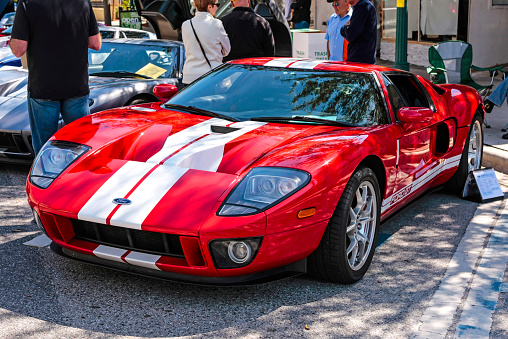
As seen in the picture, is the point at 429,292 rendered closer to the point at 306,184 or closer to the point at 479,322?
the point at 479,322

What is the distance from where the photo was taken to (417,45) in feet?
50.5

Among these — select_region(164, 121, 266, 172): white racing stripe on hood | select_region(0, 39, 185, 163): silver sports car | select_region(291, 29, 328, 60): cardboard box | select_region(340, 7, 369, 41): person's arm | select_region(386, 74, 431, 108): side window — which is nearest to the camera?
select_region(164, 121, 266, 172): white racing stripe on hood

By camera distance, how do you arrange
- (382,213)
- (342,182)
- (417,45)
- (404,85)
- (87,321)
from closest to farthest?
(87,321)
(342,182)
(382,213)
(404,85)
(417,45)

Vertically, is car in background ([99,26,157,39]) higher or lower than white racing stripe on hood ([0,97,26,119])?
higher

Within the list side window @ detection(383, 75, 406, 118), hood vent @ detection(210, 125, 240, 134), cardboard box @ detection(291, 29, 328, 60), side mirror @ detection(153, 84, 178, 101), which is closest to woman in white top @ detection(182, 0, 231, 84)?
side mirror @ detection(153, 84, 178, 101)

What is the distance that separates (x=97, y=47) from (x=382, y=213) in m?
2.50

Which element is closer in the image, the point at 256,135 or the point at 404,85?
the point at 256,135

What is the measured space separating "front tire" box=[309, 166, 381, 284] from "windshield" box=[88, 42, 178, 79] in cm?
404

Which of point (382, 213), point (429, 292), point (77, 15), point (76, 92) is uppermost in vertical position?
point (77, 15)

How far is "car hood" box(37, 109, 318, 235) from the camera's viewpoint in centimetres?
350

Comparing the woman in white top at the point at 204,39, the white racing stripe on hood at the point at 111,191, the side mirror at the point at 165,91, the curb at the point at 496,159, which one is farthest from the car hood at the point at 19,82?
the curb at the point at 496,159

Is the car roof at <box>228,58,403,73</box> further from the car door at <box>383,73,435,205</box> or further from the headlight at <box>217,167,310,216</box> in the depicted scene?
the headlight at <box>217,167,310,216</box>

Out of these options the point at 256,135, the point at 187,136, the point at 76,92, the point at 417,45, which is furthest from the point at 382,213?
the point at 417,45

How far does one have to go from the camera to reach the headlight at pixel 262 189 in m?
3.46
